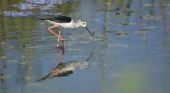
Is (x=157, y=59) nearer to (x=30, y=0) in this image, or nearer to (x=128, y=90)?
(x=128, y=90)

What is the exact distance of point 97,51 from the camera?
1175cm

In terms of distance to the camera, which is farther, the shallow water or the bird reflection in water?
the bird reflection in water

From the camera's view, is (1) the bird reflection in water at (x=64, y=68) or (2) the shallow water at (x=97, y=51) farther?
(1) the bird reflection in water at (x=64, y=68)

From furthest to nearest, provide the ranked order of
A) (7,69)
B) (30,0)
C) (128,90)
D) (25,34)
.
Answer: (30,0), (25,34), (7,69), (128,90)

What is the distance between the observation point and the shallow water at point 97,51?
9.11m

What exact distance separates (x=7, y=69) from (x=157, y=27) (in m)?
5.49

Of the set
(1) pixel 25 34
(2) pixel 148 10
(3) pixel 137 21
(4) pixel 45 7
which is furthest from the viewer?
(4) pixel 45 7

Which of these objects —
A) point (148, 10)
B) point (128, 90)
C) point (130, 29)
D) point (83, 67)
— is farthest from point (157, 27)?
point (128, 90)

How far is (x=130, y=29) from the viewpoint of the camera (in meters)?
14.3

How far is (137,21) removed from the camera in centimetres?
1550

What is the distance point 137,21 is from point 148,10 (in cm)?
200

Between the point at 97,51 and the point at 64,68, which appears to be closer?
the point at 64,68

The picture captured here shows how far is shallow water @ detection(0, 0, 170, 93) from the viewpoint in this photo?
9.11 meters

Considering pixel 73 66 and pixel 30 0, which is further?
pixel 30 0
